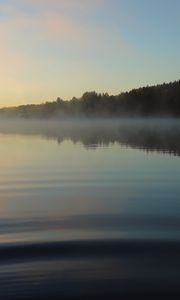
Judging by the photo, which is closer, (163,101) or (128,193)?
(128,193)

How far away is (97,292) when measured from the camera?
7199 mm

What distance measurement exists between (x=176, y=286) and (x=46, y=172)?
13.8m

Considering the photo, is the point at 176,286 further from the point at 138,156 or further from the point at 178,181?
the point at 138,156

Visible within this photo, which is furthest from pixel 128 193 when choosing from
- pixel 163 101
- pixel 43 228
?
pixel 163 101

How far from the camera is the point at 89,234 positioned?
10117 mm

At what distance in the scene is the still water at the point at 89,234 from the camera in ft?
24.7

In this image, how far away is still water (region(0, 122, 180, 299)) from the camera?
7.52 m

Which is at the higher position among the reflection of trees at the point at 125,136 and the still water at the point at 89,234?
the still water at the point at 89,234

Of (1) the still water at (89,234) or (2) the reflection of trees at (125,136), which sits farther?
(2) the reflection of trees at (125,136)

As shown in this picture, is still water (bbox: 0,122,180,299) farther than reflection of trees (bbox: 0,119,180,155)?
No

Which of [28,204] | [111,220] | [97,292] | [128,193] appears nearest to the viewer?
[97,292]

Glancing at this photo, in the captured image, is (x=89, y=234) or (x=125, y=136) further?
(x=125, y=136)

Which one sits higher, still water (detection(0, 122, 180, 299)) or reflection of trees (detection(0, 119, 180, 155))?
still water (detection(0, 122, 180, 299))

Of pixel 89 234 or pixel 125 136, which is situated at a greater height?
pixel 89 234
